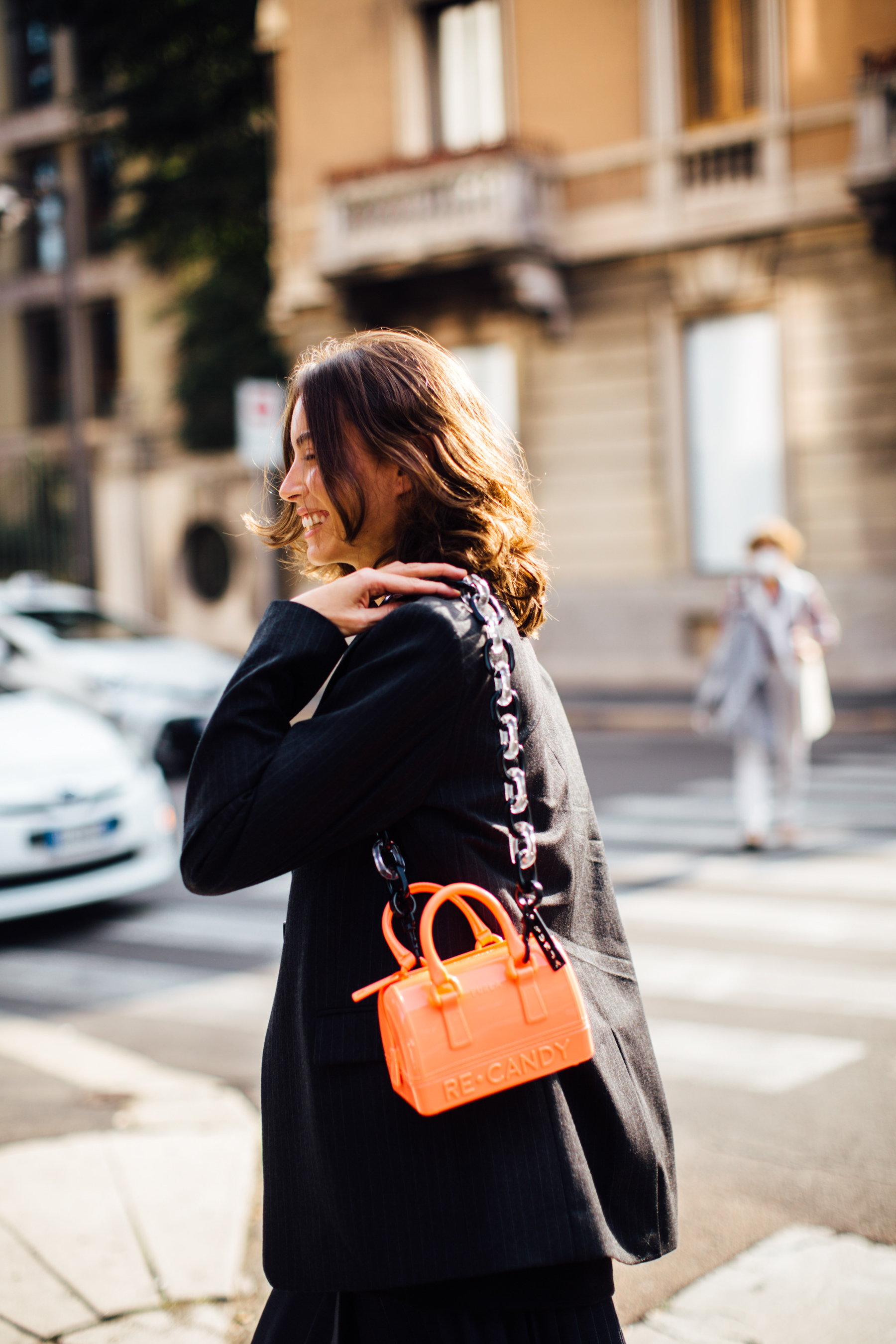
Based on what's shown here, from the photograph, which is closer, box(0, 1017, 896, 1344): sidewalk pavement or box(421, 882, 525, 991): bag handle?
box(421, 882, 525, 991): bag handle

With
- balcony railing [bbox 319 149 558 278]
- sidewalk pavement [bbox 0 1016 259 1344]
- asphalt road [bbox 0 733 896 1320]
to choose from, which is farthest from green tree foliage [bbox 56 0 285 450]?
sidewalk pavement [bbox 0 1016 259 1344]

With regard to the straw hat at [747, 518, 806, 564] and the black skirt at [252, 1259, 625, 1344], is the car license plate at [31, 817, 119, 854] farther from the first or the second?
the black skirt at [252, 1259, 625, 1344]

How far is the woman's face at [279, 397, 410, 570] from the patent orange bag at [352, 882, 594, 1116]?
0.45 metres

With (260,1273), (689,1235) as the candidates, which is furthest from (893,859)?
(260,1273)

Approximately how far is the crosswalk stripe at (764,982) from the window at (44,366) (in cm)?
2844

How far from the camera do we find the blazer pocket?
1.54 m

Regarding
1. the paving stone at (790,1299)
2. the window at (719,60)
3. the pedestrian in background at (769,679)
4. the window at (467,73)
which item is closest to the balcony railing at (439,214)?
the window at (467,73)

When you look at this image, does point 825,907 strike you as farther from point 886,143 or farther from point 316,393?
point 886,143

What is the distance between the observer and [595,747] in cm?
1227

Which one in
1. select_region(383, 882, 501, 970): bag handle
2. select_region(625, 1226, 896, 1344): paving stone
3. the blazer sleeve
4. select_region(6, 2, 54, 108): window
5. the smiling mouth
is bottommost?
select_region(625, 1226, 896, 1344): paving stone

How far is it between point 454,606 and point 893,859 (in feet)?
20.0

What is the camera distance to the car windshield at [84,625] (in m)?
11.8

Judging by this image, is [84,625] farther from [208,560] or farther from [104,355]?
[104,355]

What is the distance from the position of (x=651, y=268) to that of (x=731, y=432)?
2269 millimetres
